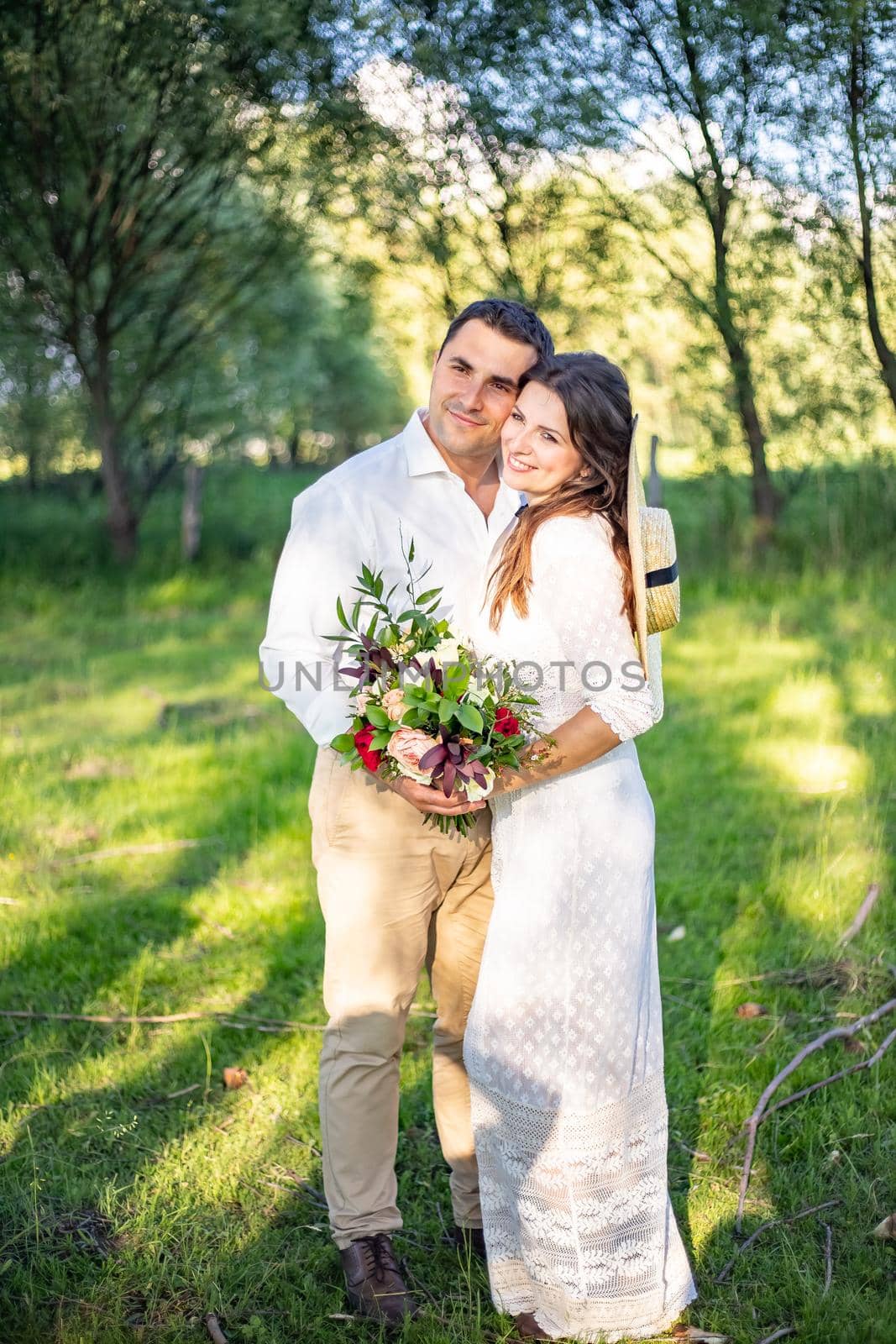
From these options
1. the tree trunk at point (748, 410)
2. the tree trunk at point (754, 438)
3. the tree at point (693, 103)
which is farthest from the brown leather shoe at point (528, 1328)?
the tree trunk at point (754, 438)

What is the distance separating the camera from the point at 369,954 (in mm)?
2994

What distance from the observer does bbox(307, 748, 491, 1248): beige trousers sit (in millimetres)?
2975

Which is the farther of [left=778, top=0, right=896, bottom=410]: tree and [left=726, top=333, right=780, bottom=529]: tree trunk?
[left=726, top=333, right=780, bottom=529]: tree trunk

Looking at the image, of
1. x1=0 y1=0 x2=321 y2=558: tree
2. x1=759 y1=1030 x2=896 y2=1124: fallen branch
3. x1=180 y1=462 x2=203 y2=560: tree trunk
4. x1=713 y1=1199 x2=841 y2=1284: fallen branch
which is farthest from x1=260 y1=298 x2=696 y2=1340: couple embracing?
x1=180 y1=462 x2=203 y2=560: tree trunk

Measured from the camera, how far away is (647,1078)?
2814 millimetres

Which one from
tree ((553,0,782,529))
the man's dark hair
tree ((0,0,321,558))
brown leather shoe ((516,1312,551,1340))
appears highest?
tree ((0,0,321,558))

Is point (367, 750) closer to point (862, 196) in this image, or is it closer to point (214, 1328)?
point (214, 1328)

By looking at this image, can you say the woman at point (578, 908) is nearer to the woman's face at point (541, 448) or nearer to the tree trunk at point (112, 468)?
the woman's face at point (541, 448)

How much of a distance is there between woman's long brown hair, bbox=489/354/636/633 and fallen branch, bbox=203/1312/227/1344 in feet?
6.28

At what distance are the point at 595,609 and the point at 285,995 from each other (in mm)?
2486

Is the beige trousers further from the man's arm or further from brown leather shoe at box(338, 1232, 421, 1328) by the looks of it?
the man's arm

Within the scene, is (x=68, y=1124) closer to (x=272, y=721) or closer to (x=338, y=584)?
(x=338, y=584)

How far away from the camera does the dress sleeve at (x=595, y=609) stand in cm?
265

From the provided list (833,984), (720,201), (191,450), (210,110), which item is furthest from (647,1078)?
(191,450)
